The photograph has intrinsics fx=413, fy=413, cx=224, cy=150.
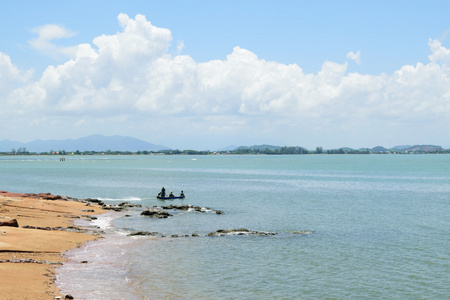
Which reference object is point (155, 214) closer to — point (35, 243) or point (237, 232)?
point (237, 232)

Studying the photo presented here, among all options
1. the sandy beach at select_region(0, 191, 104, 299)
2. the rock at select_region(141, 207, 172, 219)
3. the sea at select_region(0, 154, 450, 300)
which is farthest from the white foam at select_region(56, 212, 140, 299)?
the rock at select_region(141, 207, 172, 219)

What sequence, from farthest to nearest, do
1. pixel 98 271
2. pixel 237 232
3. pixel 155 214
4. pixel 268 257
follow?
pixel 155 214, pixel 237 232, pixel 268 257, pixel 98 271

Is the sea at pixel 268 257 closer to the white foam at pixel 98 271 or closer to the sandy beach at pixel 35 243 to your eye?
the white foam at pixel 98 271

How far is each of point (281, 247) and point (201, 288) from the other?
40.0ft

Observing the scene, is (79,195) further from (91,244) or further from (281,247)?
(281,247)

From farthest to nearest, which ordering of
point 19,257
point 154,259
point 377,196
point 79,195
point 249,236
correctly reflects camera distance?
point 79,195
point 377,196
point 249,236
point 154,259
point 19,257

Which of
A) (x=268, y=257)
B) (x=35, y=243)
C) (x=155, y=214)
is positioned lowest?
(x=268, y=257)

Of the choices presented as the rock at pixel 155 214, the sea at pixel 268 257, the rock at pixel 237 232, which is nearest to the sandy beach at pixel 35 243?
the sea at pixel 268 257

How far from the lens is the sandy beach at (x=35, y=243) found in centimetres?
2161

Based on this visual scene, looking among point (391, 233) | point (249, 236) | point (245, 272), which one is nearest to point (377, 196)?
point (391, 233)

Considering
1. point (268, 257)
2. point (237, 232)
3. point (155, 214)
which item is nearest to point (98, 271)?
point (268, 257)

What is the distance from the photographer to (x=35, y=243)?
31688 mm

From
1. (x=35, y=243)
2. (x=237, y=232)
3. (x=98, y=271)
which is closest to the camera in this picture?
(x=98, y=271)

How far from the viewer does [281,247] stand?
35.7m
